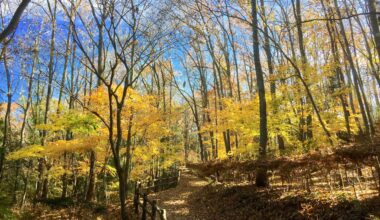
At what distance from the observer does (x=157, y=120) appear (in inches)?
599

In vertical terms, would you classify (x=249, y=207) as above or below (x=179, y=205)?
above

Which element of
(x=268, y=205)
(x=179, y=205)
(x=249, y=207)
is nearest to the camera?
(x=268, y=205)

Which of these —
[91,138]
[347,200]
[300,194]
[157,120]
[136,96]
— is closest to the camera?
[347,200]

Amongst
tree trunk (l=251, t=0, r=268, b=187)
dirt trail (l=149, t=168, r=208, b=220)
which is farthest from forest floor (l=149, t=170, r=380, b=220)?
tree trunk (l=251, t=0, r=268, b=187)

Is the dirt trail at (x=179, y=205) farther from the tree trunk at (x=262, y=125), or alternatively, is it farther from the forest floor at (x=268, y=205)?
the tree trunk at (x=262, y=125)

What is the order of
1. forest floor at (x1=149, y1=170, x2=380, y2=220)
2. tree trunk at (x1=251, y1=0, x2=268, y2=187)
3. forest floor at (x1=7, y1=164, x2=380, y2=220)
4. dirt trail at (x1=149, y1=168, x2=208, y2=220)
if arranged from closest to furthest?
forest floor at (x1=149, y1=170, x2=380, y2=220)
forest floor at (x1=7, y1=164, x2=380, y2=220)
tree trunk at (x1=251, y1=0, x2=268, y2=187)
dirt trail at (x1=149, y1=168, x2=208, y2=220)

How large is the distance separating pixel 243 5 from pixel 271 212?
350 inches

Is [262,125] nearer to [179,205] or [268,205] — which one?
[268,205]

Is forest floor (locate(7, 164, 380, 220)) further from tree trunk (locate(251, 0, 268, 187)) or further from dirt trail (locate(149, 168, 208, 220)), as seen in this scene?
tree trunk (locate(251, 0, 268, 187))

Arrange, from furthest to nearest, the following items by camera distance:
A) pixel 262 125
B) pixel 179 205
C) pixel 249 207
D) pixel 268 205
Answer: pixel 179 205 < pixel 262 125 < pixel 249 207 < pixel 268 205

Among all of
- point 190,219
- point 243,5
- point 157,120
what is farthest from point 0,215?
point 243,5

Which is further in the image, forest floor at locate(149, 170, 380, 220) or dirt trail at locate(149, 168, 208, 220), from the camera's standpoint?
dirt trail at locate(149, 168, 208, 220)

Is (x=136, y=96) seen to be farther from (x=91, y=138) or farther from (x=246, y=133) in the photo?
(x=246, y=133)

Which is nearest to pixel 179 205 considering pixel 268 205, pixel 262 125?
pixel 262 125
